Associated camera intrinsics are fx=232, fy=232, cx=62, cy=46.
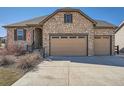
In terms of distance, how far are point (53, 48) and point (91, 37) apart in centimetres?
465

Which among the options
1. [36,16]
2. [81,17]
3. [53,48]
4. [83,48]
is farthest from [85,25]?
[36,16]

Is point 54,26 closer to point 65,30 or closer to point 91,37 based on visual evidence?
point 65,30

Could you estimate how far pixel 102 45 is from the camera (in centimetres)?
2850

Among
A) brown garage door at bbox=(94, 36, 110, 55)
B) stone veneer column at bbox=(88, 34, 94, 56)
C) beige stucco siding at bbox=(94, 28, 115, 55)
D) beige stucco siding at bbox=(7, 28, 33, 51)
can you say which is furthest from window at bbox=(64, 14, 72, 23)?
beige stucco siding at bbox=(7, 28, 33, 51)

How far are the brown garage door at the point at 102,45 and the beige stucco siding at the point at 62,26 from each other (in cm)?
236

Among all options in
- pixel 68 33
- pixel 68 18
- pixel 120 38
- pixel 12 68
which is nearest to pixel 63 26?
pixel 68 33

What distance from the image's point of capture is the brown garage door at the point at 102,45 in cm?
2839

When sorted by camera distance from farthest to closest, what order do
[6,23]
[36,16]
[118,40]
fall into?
[118,40]
[36,16]
[6,23]

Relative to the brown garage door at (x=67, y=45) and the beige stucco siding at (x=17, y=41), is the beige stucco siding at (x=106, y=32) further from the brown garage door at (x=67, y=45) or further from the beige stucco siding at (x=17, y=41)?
the beige stucco siding at (x=17, y=41)

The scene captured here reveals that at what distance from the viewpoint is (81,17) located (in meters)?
26.9

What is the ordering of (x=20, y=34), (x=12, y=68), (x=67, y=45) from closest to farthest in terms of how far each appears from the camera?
(x=12, y=68) < (x=67, y=45) < (x=20, y=34)

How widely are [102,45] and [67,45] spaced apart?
4557 mm

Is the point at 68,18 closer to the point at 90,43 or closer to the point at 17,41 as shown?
the point at 90,43
